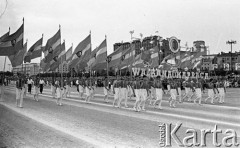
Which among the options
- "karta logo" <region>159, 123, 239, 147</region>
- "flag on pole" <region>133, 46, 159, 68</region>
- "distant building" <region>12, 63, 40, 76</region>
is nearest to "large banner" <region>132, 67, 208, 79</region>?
"flag on pole" <region>133, 46, 159, 68</region>

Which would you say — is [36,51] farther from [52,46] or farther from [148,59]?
[148,59]

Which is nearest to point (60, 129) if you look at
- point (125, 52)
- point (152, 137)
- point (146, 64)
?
point (152, 137)

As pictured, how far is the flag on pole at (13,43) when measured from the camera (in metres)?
17.1

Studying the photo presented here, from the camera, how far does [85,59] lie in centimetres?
2209

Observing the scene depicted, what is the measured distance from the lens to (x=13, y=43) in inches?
683

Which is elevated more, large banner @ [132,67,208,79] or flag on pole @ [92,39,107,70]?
flag on pole @ [92,39,107,70]

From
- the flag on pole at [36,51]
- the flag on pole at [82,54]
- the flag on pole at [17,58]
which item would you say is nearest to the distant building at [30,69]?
the flag on pole at [17,58]

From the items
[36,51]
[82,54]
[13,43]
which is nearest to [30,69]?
[36,51]

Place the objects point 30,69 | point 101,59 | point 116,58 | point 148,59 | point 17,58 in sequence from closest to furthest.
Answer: point 17,58
point 101,59
point 116,58
point 148,59
point 30,69


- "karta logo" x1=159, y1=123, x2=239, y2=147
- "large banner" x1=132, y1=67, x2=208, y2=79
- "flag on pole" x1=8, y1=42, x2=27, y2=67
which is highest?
"flag on pole" x1=8, y1=42, x2=27, y2=67

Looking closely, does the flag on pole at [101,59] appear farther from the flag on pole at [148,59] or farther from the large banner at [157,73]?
the flag on pole at [148,59]

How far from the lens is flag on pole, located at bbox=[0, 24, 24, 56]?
17125 mm

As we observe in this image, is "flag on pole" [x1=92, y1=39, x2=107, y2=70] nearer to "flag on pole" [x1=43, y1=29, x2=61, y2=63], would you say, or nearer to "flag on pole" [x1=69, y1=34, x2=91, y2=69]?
"flag on pole" [x1=69, y1=34, x2=91, y2=69]

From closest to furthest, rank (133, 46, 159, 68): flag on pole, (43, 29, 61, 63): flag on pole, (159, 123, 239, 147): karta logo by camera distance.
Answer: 1. (159, 123, 239, 147): karta logo
2. (43, 29, 61, 63): flag on pole
3. (133, 46, 159, 68): flag on pole
